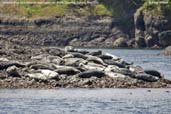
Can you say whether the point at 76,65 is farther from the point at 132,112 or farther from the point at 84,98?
the point at 132,112

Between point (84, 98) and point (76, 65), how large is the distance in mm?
18759

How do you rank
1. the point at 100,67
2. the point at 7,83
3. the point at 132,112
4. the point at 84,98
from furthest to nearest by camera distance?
the point at 100,67
the point at 7,83
the point at 84,98
the point at 132,112

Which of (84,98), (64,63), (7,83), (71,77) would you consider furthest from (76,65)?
(84,98)

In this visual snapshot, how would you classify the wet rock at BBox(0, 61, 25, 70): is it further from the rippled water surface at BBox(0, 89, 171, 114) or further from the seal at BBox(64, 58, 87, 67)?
the rippled water surface at BBox(0, 89, 171, 114)

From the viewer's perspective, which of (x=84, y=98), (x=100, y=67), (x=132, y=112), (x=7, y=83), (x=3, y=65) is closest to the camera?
(x=132, y=112)

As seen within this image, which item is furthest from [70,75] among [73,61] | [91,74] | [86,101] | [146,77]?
[86,101]

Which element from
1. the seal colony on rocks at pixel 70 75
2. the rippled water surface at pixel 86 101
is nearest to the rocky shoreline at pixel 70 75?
the seal colony on rocks at pixel 70 75

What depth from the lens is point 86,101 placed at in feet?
208

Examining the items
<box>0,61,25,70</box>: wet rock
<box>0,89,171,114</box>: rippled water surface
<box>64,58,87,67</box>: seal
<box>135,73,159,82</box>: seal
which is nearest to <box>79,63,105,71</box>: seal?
<box>64,58,87,67</box>: seal

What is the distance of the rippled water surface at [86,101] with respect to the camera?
187 ft

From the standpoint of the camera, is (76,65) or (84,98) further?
(76,65)

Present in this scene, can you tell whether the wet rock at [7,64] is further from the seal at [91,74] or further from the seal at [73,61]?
the seal at [91,74]

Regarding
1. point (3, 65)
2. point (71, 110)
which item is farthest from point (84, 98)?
point (3, 65)

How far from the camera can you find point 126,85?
74375 mm
